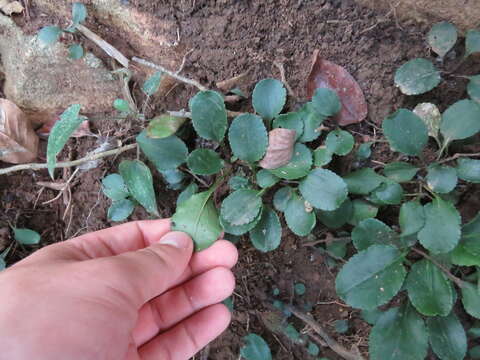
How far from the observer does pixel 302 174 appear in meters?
1.10

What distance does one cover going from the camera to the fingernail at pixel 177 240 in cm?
107

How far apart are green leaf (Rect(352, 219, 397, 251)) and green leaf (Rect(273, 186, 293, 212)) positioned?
196 millimetres

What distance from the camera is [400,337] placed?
44.8 inches

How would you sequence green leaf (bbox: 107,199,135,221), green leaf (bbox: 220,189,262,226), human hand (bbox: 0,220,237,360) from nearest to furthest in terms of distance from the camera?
human hand (bbox: 0,220,237,360) → green leaf (bbox: 220,189,262,226) → green leaf (bbox: 107,199,135,221)

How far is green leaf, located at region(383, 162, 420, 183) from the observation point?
1.11 metres

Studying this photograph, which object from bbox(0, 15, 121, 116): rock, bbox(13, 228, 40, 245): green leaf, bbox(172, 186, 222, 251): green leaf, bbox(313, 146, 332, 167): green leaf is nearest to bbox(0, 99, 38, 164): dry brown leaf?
bbox(0, 15, 121, 116): rock

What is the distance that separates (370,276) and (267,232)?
292mm

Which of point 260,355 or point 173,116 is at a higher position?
point 173,116

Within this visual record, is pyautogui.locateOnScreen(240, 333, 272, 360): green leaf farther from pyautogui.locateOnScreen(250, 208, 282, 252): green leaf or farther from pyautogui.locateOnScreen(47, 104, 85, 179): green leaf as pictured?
pyautogui.locateOnScreen(47, 104, 85, 179): green leaf

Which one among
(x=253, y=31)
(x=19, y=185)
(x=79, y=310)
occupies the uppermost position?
(x=253, y=31)

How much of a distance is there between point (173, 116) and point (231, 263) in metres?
0.45

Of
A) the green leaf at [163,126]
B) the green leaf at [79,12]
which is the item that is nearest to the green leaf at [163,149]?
the green leaf at [163,126]

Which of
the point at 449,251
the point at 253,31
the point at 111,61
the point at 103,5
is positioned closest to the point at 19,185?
the point at 111,61

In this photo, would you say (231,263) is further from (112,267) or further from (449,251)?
Answer: (449,251)
